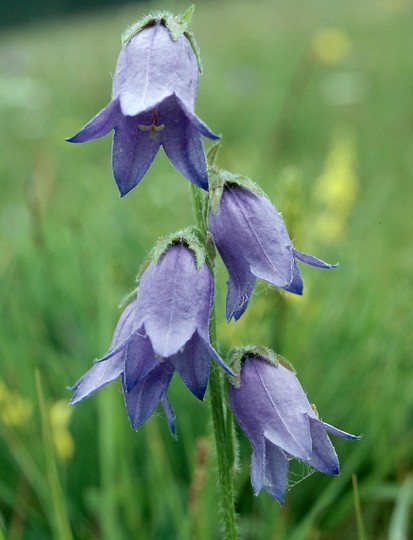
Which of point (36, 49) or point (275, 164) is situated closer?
point (275, 164)

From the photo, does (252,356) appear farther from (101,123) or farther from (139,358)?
(101,123)

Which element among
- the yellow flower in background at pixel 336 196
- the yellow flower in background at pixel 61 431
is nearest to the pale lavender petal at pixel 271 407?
the yellow flower in background at pixel 61 431

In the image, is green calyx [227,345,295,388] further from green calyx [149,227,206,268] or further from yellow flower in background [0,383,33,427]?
yellow flower in background [0,383,33,427]

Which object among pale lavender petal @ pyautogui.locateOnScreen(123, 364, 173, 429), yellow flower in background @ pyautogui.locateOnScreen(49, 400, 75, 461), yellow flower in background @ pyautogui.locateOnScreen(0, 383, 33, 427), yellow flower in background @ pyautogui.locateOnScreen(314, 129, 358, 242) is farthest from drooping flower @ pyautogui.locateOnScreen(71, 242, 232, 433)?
yellow flower in background @ pyautogui.locateOnScreen(314, 129, 358, 242)

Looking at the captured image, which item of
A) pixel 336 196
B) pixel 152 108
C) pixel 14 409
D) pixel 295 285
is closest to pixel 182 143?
pixel 152 108

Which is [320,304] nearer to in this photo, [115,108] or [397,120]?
[115,108]

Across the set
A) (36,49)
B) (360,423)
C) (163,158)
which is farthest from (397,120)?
(36,49)
